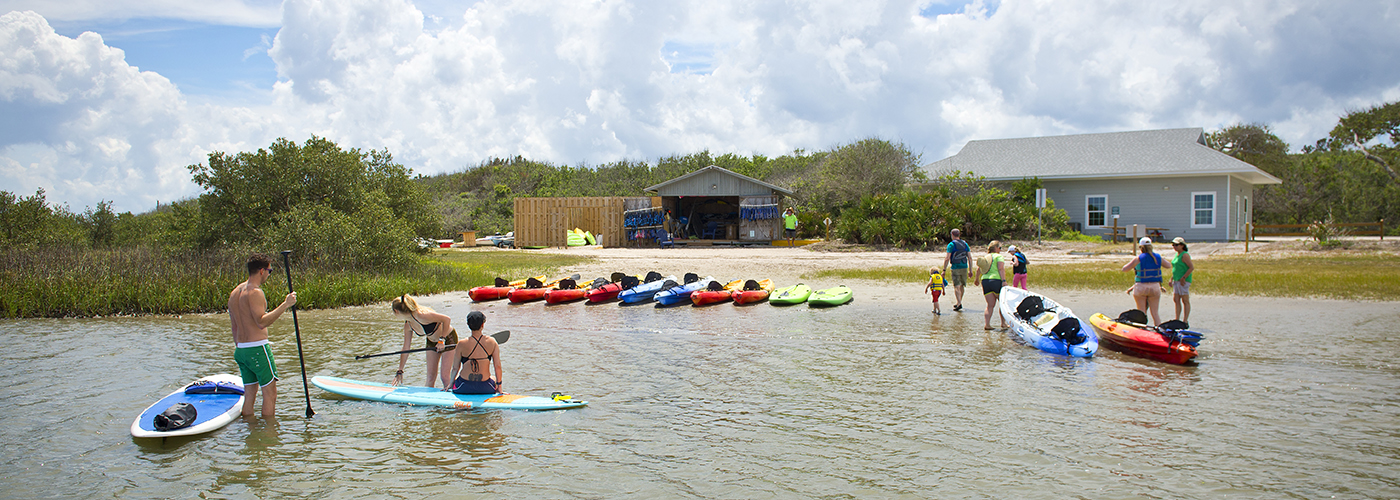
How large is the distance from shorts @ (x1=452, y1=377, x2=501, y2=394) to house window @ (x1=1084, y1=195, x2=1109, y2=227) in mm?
30711

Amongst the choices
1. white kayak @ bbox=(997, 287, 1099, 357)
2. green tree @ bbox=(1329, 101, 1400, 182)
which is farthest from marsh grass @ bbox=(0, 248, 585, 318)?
green tree @ bbox=(1329, 101, 1400, 182)

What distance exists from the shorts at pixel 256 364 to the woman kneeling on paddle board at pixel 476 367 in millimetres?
1672

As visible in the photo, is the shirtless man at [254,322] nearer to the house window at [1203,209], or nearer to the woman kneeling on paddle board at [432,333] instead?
the woman kneeling on paddle board at [432,333]

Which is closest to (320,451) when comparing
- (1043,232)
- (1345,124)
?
(1043,232)

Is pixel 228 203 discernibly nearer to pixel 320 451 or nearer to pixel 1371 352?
pixel 320 451

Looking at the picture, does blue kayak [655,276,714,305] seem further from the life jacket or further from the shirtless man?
→ the shirtless man

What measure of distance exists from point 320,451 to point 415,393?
1.49 metres

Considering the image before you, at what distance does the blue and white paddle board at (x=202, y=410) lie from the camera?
23.4ft

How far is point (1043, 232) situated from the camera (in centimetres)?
3081

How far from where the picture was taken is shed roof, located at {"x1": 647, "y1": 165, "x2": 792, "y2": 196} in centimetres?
3341

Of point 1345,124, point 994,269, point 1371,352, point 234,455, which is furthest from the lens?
point 1345,124

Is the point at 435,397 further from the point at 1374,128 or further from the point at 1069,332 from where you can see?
the point at 1374,128

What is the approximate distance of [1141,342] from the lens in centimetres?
1015

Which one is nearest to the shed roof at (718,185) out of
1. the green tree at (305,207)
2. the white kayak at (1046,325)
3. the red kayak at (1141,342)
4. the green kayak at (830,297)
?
the green tree at (305,207)
